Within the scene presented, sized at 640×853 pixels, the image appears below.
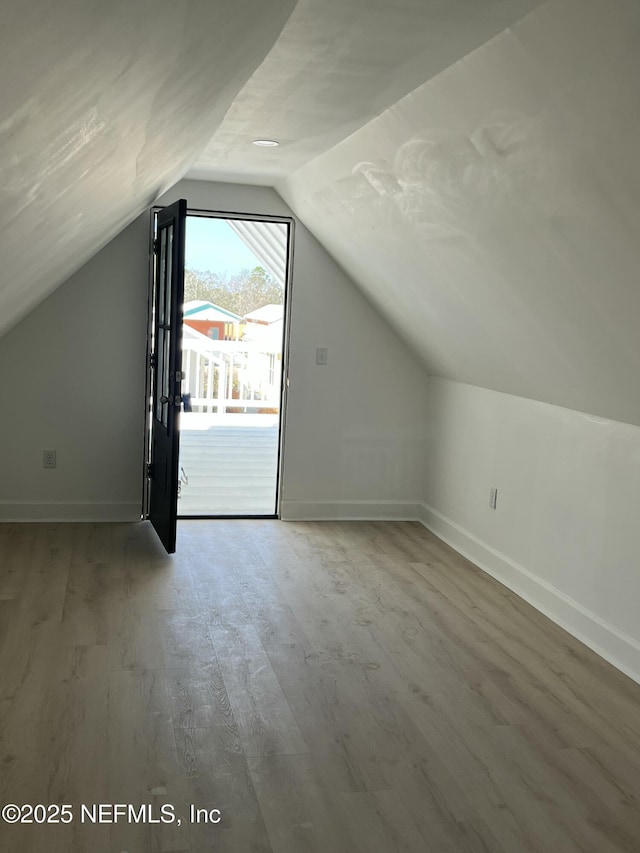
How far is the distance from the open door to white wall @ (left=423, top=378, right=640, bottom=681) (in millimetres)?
1703

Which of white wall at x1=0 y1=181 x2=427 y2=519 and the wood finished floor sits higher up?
white wall at x1=0 y1=181 x2=427 y2=519

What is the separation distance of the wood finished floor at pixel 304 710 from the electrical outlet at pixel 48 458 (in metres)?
0.72

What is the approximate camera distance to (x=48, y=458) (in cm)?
516

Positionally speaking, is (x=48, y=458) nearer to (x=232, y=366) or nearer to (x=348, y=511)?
(x=348, y=511)

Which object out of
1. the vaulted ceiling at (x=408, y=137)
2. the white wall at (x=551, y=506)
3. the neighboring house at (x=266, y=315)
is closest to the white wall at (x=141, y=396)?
the white wall at (x=551, y=506)

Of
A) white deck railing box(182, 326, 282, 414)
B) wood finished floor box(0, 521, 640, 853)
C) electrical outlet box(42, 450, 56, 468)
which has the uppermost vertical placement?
white deck railing box(182, 326, 282, 414)

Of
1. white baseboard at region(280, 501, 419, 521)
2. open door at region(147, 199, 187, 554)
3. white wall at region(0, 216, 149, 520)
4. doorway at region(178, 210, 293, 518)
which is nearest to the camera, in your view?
open door at region(147, 199, 187, 554)

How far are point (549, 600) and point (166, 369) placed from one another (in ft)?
7.77

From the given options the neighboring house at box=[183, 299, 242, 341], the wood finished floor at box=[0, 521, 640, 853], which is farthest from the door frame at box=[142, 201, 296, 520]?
the neighboring house at box=[183, 299, 242, 341]

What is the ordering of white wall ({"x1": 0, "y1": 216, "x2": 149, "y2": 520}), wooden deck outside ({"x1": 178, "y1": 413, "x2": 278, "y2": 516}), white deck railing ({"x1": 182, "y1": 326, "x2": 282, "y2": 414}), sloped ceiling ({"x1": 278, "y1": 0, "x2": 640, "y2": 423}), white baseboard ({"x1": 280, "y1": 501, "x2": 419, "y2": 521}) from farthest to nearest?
white deck railing ({"x1": 182, "y1": 326, "x2": 282, "y2": 414}) → wooden deck outside ({"x1": 178, "y1": 413, "x2": 278, "y2": 516}) → white baseboard ({"x1": 280, "y1": 501, "x2": 419, "y2": 521}) → white wall ({"x1": 0, "y1": 216, "x2": 149, "y2": 520}) → sloped ceiling ({"x1": 278, "y1": 0, "x2": 640, "y2": 423})

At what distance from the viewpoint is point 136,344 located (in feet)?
17.1

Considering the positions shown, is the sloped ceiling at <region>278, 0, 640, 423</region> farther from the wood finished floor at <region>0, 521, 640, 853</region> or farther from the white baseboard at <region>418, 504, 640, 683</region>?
the wood finished floor at <region>0, 521, 640, 853</region>

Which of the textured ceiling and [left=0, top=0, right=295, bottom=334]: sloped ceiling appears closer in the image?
[left=0, top=0, right=295, bottom=334]: sloped ceiling

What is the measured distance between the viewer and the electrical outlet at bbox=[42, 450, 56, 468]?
5148 mm
